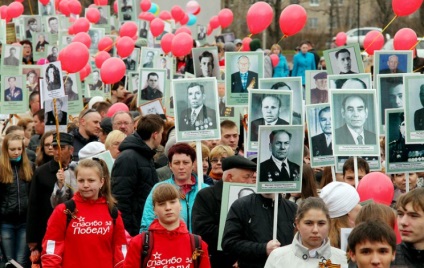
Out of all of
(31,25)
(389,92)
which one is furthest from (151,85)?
(31,25)

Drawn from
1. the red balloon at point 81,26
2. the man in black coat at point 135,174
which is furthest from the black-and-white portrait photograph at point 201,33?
the man in black coat at point 135,174

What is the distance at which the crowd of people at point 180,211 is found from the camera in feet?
24.5

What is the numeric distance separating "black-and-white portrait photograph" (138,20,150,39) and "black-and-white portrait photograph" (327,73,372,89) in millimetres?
14314

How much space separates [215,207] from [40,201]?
197 cm

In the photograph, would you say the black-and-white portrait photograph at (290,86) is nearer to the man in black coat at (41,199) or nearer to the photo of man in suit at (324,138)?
the photo of man in suit at (324,138)

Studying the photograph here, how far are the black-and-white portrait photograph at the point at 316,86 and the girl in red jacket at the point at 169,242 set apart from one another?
639 cm

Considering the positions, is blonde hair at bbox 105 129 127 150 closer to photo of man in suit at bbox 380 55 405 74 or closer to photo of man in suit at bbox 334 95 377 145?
→ photo of man in suit at bbox 334 95 377 145

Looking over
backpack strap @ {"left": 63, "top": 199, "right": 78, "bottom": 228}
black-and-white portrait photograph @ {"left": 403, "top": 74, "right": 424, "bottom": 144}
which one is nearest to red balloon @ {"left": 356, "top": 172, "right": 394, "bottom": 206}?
black-and-white portrait photograph @ {"left": 403, "top": 74, "right": 424, "bottom": 144}

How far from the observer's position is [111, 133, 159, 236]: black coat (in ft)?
35.1

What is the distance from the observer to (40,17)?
2766 cm

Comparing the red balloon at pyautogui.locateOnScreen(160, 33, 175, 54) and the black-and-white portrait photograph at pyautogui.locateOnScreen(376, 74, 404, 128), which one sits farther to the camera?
the red balloon at pyautogui.locateOnScreen(160, 33, 175, 54)

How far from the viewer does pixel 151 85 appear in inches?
640

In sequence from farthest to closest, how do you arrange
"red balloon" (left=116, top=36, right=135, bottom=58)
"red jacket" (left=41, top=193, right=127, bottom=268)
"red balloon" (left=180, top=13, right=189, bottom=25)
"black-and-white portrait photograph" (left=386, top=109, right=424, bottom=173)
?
"red balloon" (left=180, top=13, right=189, bottom=25), "red balloon" (left=116, top=36, right=135, bottom=58), "black-and-white portrait photograph" (left=386, top=109, right=424, bottom=173), "red jacket" (left=41, top=193, right=127, bottom=268)

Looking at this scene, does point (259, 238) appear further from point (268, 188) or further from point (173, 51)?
point (173, 51)
